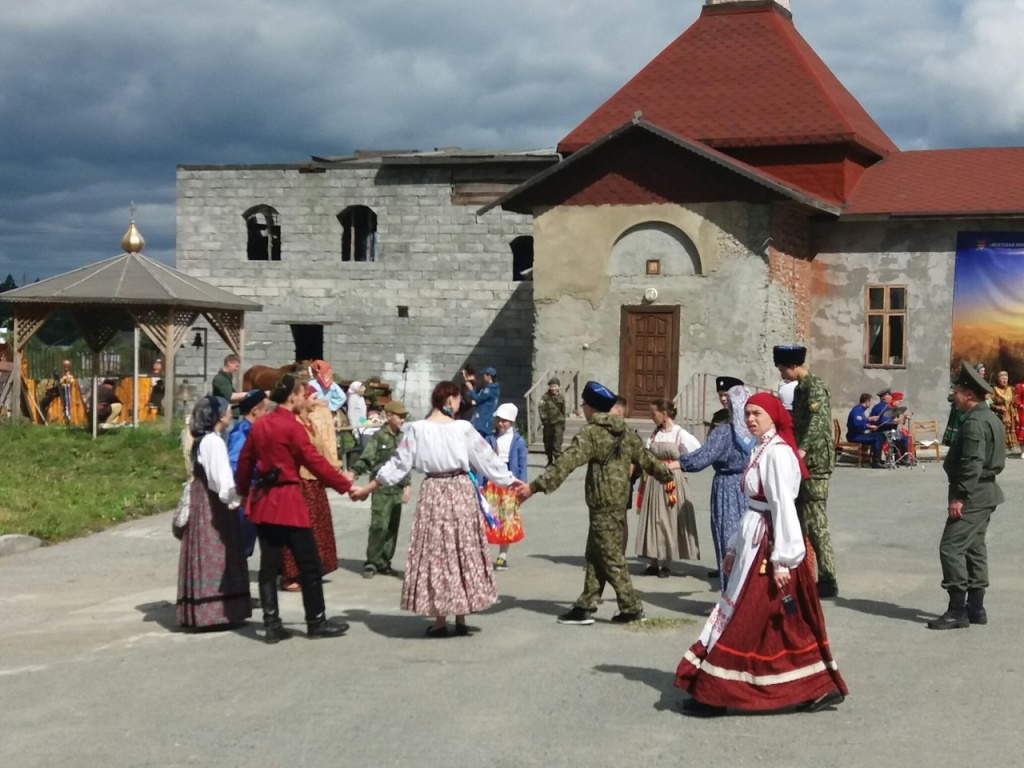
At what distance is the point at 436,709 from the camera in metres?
6.90

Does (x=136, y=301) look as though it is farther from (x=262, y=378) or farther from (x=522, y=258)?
(x=522, y=258)

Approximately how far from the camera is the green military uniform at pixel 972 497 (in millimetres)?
9031

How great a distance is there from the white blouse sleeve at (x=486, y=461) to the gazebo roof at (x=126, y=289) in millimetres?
14997

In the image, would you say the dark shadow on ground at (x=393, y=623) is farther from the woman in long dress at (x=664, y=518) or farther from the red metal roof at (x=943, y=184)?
the red metal roof at (x=943, y=184)

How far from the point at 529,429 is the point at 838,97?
9.88 metres

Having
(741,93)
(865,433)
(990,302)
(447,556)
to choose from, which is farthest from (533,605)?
(741,93)

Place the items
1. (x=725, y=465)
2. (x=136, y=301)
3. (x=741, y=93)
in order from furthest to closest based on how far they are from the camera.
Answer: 1. (x=741, y=93)
2. (x=136, y=301)
3. (x=725, y=465)

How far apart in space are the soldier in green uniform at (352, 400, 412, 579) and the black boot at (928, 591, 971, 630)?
15.3 feet

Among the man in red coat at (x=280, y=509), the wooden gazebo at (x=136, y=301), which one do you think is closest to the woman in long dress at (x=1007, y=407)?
the wooden gazebo at (x=136, y=301)

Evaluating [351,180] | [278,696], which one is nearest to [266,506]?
[278,696]

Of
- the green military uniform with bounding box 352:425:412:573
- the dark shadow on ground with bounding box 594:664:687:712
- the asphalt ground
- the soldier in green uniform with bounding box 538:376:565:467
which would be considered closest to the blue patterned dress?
the asphalt ground

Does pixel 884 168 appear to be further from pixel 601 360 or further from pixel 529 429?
pixel 529 429

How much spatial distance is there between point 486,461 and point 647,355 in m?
16.2

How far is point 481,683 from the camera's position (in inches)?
295
